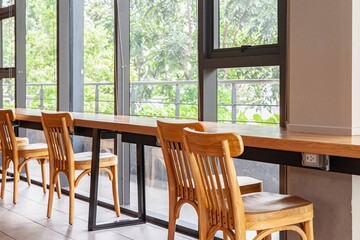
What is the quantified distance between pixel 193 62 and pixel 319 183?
165 cm

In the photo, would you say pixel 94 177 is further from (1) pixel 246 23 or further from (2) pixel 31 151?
(1) pixel 246 23

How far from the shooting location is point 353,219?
9.35ft

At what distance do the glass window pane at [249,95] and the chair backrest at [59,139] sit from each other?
46.4 inches

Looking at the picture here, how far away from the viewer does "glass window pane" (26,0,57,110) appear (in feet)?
21.3

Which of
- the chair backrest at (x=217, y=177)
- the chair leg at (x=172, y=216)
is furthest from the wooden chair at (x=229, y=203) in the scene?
the chair leg at (x=172, y=216)

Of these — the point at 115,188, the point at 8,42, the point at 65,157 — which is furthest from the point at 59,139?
the point at 8,42

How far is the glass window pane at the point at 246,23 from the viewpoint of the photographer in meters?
3.71

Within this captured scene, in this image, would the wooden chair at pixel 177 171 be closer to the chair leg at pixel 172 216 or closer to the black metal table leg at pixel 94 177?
the chair leg at pixel 172 216

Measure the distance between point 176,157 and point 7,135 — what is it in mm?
2597

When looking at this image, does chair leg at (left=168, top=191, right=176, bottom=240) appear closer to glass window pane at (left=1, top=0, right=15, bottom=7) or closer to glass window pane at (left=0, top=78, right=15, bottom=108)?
glass window pane at (left=0, top=78, right=15, bottom=108)

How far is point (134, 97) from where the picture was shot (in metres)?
5.09

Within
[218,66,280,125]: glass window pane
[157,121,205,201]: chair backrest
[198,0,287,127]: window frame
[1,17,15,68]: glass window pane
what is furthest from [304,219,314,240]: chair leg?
[1,17,15,68]: glass window pane

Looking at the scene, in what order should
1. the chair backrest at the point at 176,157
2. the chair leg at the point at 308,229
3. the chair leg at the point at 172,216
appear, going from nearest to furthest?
1. the chair leg at the point at 308,229
2. the chair backrest at the point at 176,157
3. the chair leg at the point at 172,216

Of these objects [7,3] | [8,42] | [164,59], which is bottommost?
[164,59]
